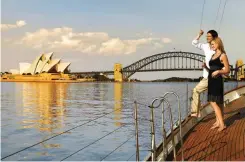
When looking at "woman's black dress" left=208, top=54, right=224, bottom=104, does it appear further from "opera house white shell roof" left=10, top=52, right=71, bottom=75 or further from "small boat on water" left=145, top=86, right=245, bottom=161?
"opera house white shell roof" left=10, top=52, right=71, bottom=75

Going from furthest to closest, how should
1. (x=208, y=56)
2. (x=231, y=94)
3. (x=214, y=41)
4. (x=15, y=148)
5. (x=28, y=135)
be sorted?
(x=28, y=135)
(x=15, y=148)
(x=231, y=94)
(x=208, y=56)
(x=214, y=41)

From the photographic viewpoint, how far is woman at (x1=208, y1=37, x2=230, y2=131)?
6.88 m

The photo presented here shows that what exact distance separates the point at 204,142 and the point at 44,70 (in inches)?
5743

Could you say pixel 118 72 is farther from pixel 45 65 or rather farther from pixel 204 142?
pixel 204 142

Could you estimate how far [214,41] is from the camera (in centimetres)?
705

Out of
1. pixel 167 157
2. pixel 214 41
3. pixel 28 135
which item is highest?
pixel 214 41

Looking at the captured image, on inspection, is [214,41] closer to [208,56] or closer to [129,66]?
[208,56]

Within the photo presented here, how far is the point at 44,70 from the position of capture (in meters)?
148

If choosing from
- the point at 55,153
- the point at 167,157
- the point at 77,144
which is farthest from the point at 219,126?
the point at 77,144

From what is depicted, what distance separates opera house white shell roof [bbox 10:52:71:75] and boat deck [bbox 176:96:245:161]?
435 feet

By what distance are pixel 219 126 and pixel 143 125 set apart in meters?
10.3

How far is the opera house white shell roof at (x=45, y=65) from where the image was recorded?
14275cm

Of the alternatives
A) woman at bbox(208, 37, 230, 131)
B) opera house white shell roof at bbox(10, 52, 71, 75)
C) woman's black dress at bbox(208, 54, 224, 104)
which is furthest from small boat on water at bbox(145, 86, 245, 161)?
opera house white shell roof at bbox(10, 52, 71, 75)

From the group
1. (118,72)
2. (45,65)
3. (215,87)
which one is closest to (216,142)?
(215,87)
